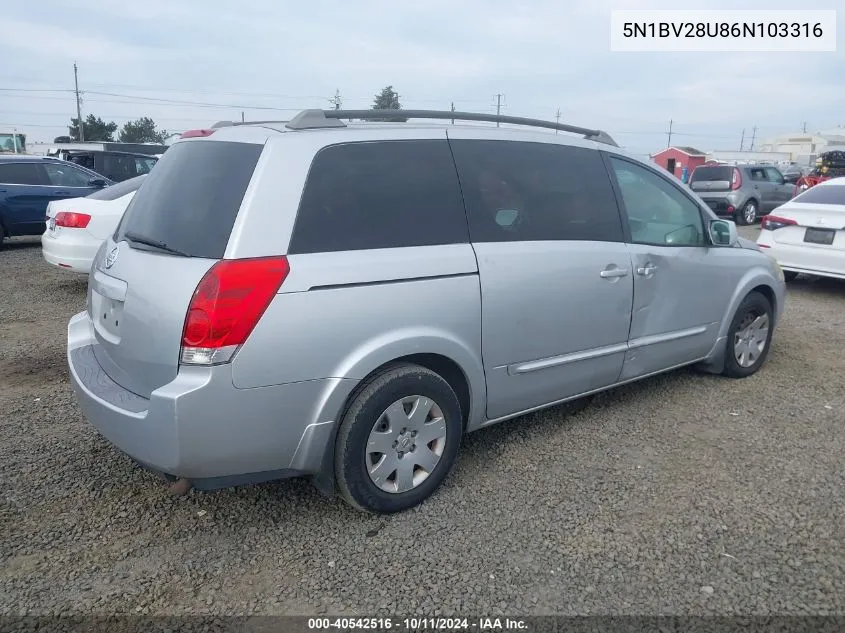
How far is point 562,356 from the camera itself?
11.9ft

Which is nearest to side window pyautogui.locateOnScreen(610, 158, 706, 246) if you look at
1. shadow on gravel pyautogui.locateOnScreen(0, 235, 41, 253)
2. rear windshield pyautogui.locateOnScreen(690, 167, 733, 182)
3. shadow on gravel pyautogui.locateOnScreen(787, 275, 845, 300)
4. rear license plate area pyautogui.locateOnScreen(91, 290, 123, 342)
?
rear license plate area pyautogui.locateOnScreen(91, 290, 123, 342)

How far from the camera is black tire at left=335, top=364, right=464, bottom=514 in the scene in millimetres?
2828

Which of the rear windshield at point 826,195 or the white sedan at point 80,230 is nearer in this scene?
the white sedan at point 80,230

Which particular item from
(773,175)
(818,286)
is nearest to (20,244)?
(818,286)

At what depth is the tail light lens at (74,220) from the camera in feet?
24.2

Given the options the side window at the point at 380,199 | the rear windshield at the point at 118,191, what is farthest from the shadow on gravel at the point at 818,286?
the rear windshield at the point at 118,191

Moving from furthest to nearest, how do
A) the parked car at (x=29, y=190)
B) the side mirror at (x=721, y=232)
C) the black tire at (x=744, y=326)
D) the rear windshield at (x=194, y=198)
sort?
the parked car at (x=29, y=190) < the black tire at (x=744, y=326) < the side mirror at (x=721, y=232) < the rear windshield at (x=194, y=198)

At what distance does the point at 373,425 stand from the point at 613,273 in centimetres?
173

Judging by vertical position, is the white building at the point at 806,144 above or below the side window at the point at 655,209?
above

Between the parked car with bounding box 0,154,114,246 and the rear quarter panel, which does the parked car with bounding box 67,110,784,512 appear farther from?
the parked car with bounding box 0,154,114,246

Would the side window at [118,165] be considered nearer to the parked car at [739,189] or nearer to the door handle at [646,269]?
the parked car at [739,189]

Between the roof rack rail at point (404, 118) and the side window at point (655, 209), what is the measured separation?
0.85 feet

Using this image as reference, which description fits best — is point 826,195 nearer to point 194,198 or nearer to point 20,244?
point 194,198

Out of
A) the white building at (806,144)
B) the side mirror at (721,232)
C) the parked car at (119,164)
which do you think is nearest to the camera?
the side mirror at (721,232)
